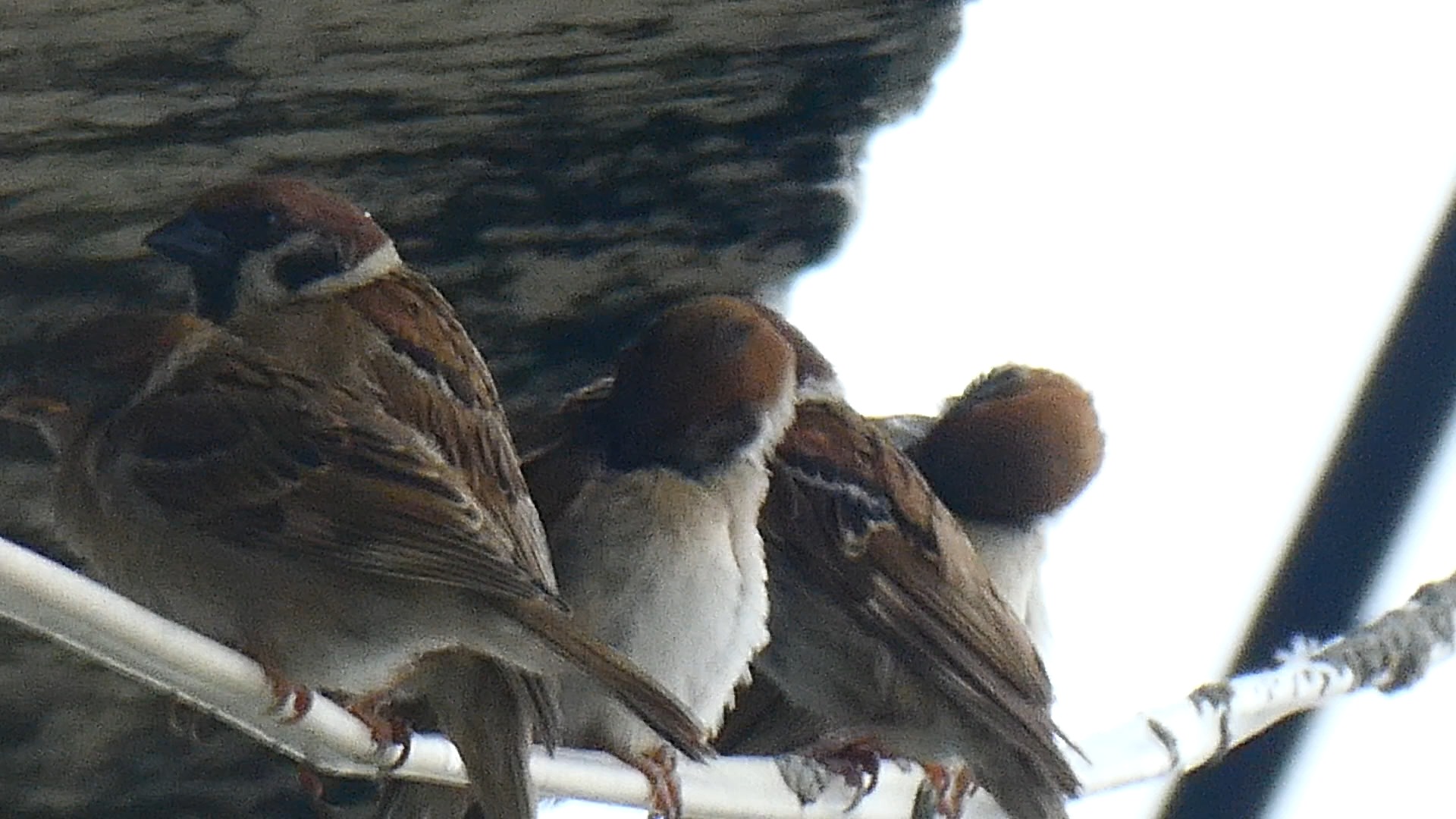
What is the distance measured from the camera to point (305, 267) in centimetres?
146

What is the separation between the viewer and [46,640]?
7.05 ft

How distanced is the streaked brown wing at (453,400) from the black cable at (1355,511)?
1.18 meters

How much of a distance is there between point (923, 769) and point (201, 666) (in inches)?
35.2

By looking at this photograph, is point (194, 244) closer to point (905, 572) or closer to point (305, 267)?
point (305, 267)

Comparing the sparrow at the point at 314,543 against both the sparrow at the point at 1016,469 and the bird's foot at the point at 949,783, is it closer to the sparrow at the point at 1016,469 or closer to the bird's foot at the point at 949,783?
the bird's foot at the point at 949,783

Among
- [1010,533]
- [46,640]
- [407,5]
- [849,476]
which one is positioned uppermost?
[407,5]

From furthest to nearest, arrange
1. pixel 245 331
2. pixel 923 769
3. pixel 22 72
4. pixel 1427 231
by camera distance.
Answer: pixel 1427 231 → pixel 22 72 → pixel 923 769 → pixel 245 331

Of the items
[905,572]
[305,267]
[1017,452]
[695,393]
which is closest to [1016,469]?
[1017,452]

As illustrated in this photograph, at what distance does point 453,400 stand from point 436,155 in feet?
2.77

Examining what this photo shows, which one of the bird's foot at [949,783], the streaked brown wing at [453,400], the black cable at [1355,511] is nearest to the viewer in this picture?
the streaked brown wing at [453,400]

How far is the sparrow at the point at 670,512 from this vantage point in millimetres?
1406

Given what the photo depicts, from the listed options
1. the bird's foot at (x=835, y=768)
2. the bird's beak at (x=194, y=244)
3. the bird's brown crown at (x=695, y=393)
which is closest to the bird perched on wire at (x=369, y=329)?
the bird's beak at (x=194, y=244)

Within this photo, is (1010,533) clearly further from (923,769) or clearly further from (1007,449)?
(923,769)

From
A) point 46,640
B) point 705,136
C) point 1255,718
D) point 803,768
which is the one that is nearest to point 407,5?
point 705,136
